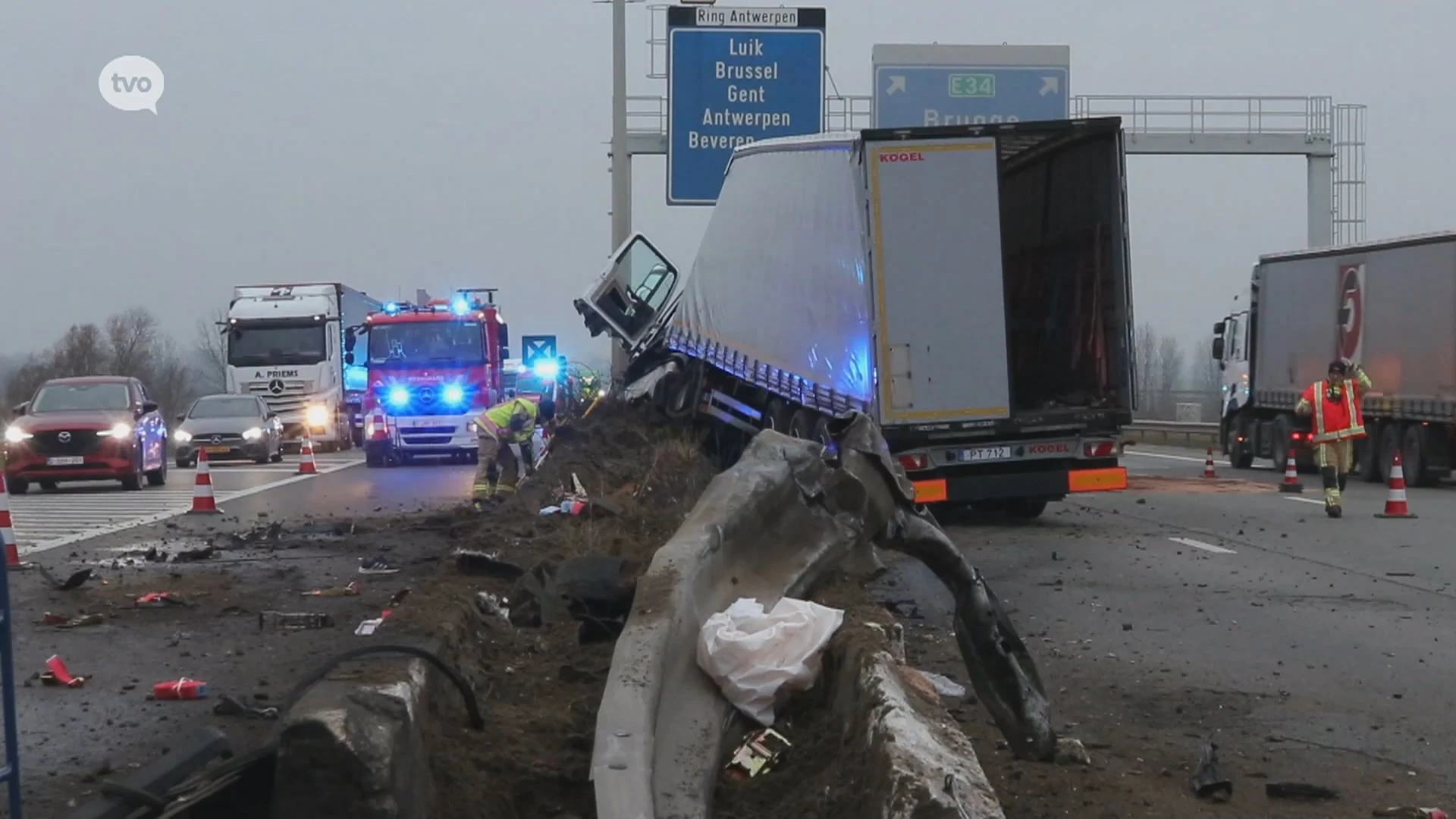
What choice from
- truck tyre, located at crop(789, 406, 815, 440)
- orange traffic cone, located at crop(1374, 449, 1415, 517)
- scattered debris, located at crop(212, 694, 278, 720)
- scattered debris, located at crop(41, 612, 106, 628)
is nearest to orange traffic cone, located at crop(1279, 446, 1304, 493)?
orange traffic cone, located at crop(1374, 449, 1415, 517)

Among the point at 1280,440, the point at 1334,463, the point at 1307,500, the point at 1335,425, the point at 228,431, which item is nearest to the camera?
the point at 1334,463

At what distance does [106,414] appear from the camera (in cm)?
2486

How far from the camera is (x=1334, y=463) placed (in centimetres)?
1919

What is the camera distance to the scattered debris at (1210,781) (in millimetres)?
6086

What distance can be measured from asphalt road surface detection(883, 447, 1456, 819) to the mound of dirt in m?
1.53

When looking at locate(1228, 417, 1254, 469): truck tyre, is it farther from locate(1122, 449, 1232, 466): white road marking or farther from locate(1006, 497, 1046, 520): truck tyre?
locate(1006, 497, 1046, 520): truck tyre

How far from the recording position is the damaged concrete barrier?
509 centimetres

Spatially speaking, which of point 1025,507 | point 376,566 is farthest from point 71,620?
point 1025,507

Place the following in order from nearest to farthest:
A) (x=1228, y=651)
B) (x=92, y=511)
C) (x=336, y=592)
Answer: (x=1228, y=651)
(x=336, y=592)
(x=92, y=511)

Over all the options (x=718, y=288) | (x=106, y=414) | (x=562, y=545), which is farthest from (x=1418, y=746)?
(x=106, y=414)

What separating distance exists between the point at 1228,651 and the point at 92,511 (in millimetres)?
14959

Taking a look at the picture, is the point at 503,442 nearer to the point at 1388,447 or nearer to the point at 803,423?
the point at 803,423

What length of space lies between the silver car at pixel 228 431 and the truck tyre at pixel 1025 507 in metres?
19.2

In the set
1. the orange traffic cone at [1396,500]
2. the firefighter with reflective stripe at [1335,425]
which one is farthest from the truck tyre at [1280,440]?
the orange traffic cone at [1396,500]
